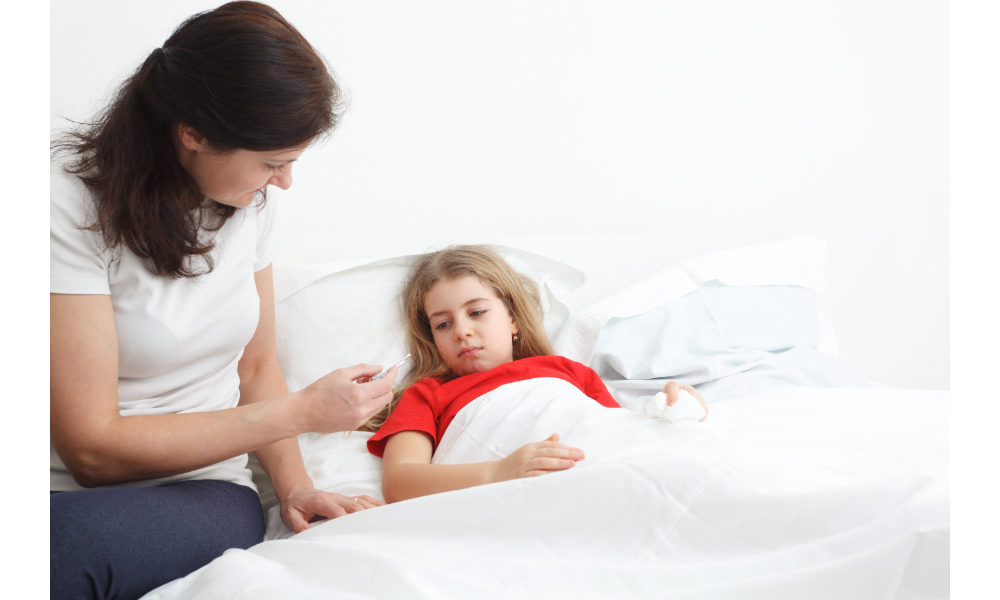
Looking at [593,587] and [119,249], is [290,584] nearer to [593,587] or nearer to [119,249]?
[593,587]

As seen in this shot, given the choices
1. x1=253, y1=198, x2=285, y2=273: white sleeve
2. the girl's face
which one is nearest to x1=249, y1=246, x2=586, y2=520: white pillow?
the girl's face

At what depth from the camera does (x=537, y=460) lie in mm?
887

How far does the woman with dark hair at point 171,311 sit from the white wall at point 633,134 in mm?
588

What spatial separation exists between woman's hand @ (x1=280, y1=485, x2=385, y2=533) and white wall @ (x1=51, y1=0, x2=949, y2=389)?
0.69m

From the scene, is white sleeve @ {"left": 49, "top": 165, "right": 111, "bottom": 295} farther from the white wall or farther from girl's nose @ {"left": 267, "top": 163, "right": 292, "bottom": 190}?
the white wall

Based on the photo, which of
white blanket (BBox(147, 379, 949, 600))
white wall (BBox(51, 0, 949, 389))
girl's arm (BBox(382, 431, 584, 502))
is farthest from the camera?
white wall (BBox(51, 0, 949, 389))

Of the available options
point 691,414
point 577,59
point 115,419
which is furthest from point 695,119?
point 115,419

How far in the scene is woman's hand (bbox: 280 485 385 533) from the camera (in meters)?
0.95

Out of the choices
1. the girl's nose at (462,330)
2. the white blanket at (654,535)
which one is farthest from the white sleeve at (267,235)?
the white blanket at (654,535)

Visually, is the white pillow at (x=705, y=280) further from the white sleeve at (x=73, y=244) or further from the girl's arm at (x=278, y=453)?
the white sleeve at (x=73, y=244)

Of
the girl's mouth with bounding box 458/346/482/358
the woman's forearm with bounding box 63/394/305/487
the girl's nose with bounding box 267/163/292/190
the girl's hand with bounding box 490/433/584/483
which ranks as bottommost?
the girl's hand with bounding box 490/433/584/483

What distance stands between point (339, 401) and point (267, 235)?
42 cm

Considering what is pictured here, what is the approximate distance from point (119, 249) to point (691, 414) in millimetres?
904
